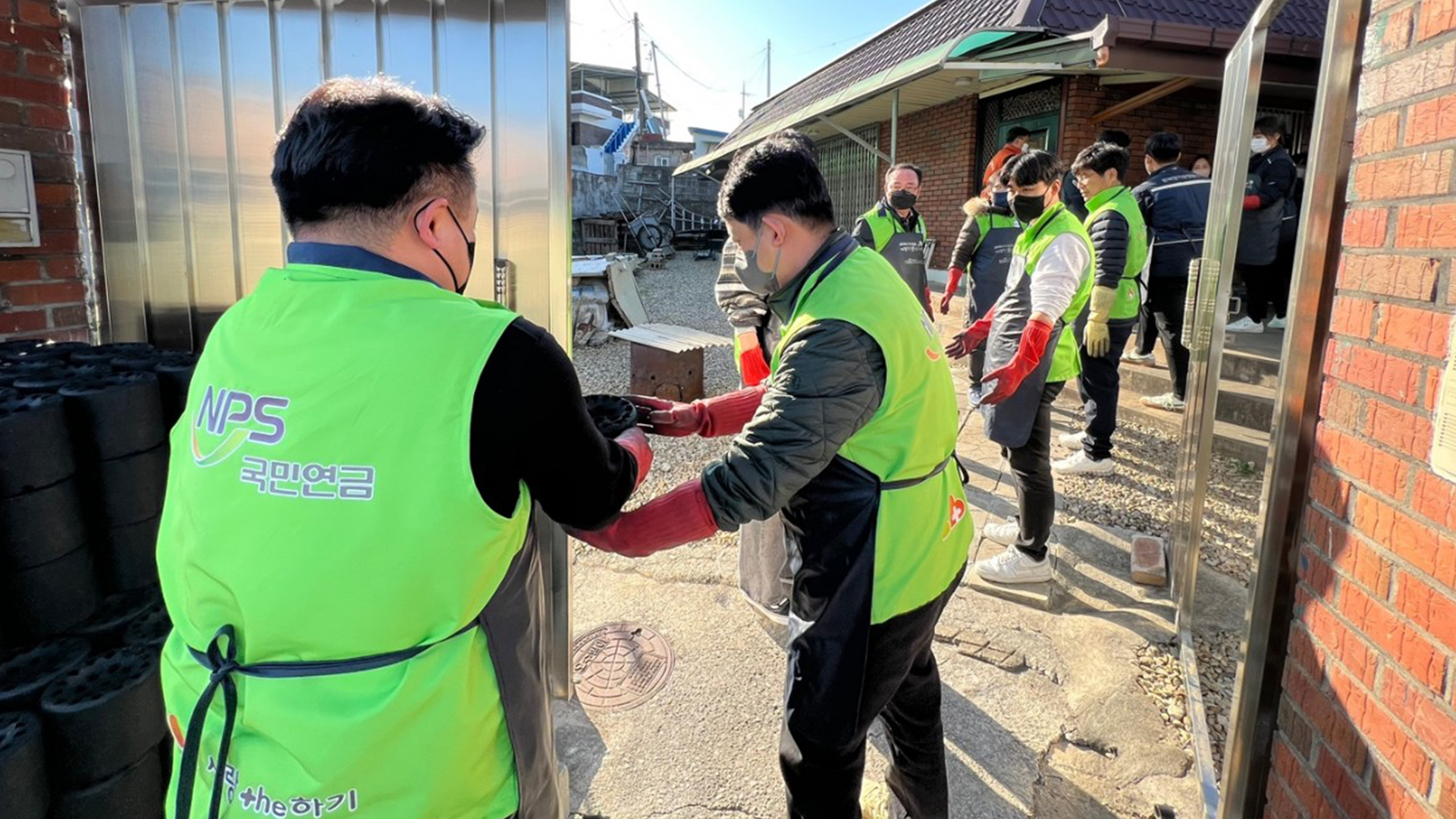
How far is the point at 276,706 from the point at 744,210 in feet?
4.29

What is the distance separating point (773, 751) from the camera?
2.66 meters

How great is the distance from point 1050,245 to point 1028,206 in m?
0.55

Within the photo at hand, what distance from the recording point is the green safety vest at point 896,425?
1.65 meters

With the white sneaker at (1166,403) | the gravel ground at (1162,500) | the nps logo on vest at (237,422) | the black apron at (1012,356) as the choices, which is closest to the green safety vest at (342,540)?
the nps logo on vest at (237,422)

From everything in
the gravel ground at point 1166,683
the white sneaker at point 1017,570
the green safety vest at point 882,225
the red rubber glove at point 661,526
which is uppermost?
the green safety vest at point 882,225

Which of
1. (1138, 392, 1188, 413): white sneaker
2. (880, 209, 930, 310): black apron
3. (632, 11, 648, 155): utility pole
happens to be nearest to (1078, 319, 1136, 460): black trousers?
(880, 209, 930, 310): black apron

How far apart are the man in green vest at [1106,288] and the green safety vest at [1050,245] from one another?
814 millimetres

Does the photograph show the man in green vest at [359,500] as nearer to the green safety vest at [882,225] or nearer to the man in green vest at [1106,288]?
the man in green vest at [1106,288]

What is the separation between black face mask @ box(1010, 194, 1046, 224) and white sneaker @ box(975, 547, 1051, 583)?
5.32 ft

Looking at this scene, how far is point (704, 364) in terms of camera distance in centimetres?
728

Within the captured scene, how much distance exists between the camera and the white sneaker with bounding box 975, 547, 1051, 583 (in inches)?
144

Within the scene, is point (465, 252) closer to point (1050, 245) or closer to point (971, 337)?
point (1050, 245)

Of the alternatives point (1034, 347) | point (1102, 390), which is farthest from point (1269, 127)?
point (1034, 347)

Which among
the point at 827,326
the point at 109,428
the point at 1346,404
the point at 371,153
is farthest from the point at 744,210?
the point at 109,428
